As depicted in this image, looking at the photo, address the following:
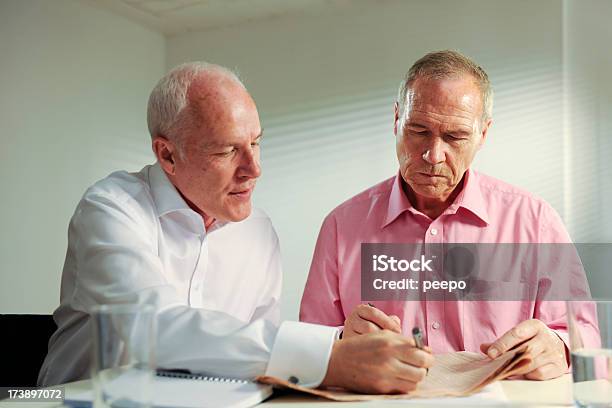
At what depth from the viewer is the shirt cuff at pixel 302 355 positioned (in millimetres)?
1161

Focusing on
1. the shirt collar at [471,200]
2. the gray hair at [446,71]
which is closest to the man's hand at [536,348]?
the shirt collar at [471,200]

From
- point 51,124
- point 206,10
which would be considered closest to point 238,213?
point 51,124

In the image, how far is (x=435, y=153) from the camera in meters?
1.99

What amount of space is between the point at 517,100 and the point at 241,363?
3.85 m

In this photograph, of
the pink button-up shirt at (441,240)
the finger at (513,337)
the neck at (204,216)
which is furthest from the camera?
the pink button-up shirt at (441,240)

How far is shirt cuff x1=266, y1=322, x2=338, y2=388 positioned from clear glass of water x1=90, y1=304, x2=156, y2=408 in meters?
0.35

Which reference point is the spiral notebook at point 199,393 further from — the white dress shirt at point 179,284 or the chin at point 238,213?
the chin at point 238,213

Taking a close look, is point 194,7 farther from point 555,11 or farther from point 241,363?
point 241,363

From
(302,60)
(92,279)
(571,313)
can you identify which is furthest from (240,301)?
(302,60)

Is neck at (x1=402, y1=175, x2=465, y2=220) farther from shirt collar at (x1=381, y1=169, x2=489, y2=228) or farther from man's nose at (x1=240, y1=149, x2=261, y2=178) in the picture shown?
man's nose at (x1=240, y1=149, x2=261, y2=178)

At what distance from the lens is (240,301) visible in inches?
76.5

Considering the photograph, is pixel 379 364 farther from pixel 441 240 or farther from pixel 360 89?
pixel 360 89

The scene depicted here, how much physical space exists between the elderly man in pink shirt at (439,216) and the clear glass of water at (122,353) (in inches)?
47.7

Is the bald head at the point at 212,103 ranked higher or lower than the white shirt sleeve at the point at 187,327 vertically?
higher
